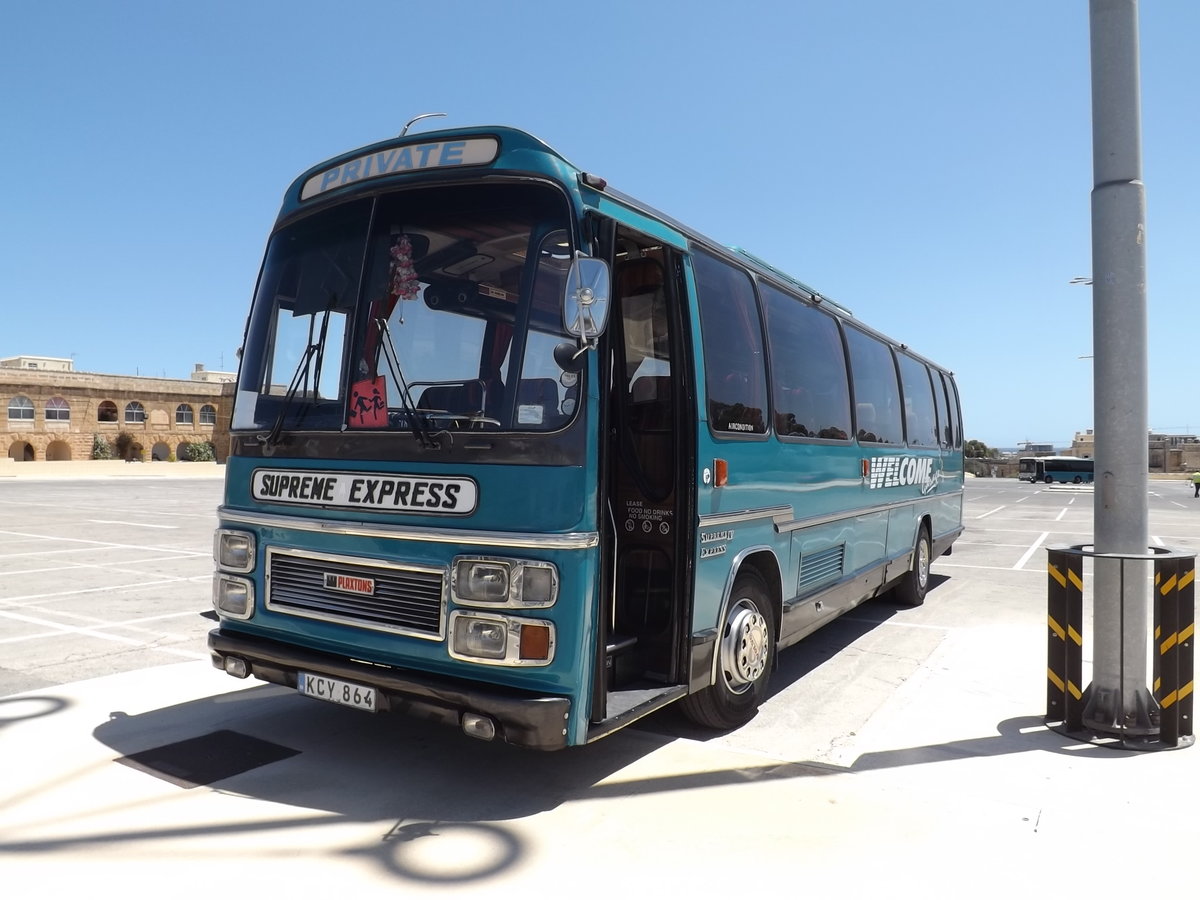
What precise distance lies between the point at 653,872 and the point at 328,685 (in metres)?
1.84

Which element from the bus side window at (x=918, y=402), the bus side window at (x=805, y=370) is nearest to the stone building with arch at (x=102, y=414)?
the bus side window at (x=918, y=402)

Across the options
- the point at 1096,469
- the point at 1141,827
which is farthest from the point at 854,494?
the point at 1141,827

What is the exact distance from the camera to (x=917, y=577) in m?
10.3

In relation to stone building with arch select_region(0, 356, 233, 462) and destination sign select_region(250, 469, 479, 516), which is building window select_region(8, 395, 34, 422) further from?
destination sign select_region(250, 469, 479, 516)

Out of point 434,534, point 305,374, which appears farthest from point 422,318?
point 434,534

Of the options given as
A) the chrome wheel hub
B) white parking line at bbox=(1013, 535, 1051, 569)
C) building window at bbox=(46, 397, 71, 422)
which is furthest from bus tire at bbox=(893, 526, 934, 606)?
building window at bbox=(46, 397, 71, 422)

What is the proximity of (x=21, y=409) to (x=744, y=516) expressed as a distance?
7907 cm

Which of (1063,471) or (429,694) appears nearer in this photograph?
(429,694)

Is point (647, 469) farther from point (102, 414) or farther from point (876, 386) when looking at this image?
point (102, 414)

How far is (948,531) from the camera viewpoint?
12039mm

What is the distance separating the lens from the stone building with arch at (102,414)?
69125mm

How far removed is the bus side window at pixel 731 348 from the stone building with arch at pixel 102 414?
2856 inches

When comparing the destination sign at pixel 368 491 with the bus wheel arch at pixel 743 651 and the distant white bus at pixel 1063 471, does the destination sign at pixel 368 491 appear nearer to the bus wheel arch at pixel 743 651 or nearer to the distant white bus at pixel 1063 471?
the bus wheel arch at pixel 743 651

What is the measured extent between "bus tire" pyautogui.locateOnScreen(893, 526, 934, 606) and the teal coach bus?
4.75m
